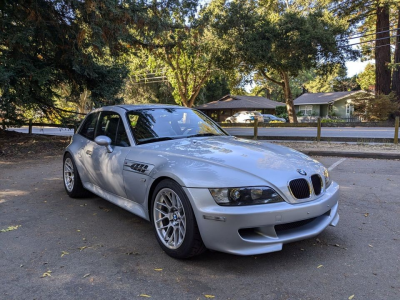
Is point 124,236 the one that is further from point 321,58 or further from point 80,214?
point 321,58

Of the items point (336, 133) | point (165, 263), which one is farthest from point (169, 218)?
point (336, 133)

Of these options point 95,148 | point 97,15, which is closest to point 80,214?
point 95,148

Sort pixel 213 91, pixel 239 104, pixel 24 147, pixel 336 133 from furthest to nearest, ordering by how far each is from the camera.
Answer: pixel 213 91 → pixel 239 104 → pixel 336 133 → pixel 24 147

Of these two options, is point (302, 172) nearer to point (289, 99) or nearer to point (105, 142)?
point (105, 142)

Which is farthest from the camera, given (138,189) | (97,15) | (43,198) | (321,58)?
(321,58)

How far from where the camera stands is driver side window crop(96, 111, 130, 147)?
14.1 feet

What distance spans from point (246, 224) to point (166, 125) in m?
2.08

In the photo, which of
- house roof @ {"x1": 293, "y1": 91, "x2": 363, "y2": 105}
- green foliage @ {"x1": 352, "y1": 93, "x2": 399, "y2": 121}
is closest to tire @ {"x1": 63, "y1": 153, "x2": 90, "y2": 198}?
green foliage @ {"x1": 352, "y1": 93, "x2": 399, "y2": 121}

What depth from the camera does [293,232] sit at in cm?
301

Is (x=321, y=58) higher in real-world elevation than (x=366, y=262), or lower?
higher

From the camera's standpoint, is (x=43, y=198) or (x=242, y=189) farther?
(x=43, y=198)

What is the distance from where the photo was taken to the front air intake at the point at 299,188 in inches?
119

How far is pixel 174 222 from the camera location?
3277mm

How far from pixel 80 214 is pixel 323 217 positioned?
3.28 meters
